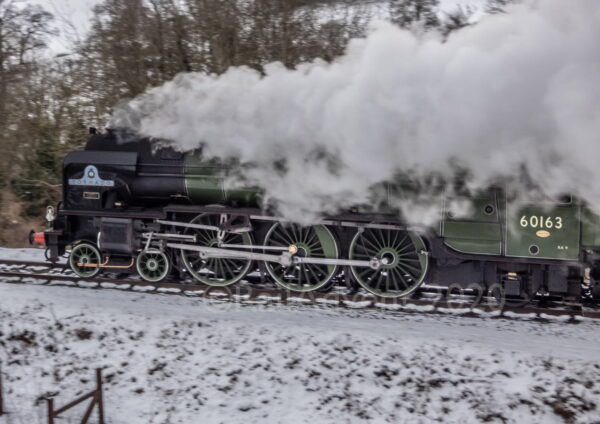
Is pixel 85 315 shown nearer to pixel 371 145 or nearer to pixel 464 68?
pixel 371 145

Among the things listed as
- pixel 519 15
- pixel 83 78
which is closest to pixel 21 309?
pixel 519 15

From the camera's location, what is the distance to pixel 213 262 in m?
10.0

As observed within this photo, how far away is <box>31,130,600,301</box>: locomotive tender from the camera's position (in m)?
8.25

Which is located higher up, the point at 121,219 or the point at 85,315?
the point at 121,219

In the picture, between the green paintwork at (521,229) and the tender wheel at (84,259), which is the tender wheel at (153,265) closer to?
the tender wheel at (84,259)

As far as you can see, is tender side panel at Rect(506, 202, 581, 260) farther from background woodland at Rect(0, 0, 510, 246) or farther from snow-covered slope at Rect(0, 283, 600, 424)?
background woodland at Rect(0, 0, 510, 246)

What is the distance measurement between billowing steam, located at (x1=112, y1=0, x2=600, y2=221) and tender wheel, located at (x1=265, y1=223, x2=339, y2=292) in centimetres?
49

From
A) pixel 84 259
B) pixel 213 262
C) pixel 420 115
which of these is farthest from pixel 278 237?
pixel 84 259

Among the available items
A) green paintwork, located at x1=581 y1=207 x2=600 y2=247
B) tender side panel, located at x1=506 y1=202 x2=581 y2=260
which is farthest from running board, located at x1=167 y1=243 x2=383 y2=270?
green paintwork, located at x1=581 y1=207 x2=600 y2=247

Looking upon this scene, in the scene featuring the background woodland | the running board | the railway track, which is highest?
the background woodland

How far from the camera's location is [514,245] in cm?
829

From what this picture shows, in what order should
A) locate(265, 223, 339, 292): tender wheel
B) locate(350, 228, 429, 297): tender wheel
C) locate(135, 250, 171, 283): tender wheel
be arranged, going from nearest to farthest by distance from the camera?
locate(350, 228, 429, 297): tender wheel
locate(265, 223, 339, 292): tender wheel
locate(135, 250, 171, 283): tender wheel

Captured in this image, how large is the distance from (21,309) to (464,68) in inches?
315

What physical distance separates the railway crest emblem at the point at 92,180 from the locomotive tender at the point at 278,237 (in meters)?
0.02
